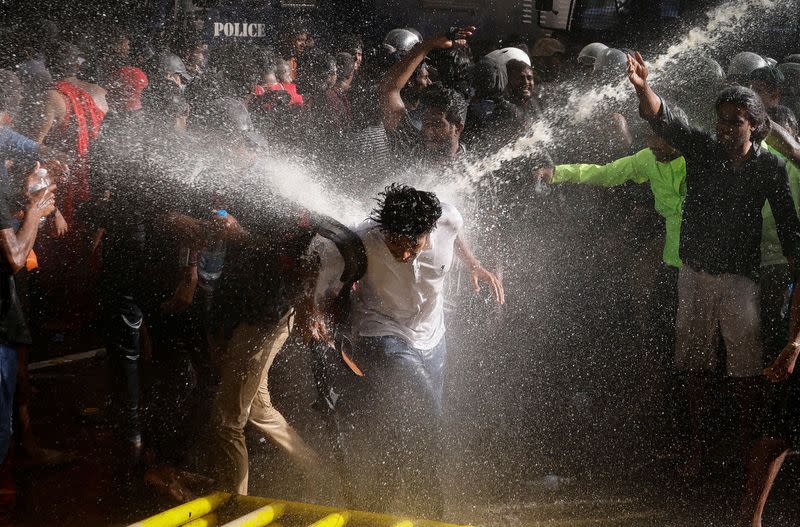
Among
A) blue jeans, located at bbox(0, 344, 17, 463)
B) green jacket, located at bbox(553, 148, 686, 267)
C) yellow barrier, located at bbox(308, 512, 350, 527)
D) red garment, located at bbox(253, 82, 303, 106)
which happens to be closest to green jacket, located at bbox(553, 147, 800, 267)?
green jacket, located at bbox(553, 148, 686, 267)

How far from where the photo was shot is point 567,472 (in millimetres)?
4109

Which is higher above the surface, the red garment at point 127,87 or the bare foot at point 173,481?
the red garment at point 127,87

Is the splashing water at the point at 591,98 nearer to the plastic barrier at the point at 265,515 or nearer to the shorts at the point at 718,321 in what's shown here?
the shorts at the point at 718,321

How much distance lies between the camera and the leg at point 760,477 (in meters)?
3.53

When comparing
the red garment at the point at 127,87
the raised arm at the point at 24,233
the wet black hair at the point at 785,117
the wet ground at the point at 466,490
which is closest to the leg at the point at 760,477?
the wet ground at the point at 466,490

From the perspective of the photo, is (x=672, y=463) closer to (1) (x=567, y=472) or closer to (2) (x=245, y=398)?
(1) (x=567, y=472)

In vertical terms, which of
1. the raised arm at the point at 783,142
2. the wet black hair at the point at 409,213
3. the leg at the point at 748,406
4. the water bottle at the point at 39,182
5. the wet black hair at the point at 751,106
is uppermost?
the wet black hair at the point at 751,106

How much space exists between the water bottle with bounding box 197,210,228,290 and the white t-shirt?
19.9 inches

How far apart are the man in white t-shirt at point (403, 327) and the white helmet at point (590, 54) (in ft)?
11.0

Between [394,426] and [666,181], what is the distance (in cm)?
201

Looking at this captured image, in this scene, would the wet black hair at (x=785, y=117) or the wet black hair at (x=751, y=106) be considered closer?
the wet black hair at (x=751, y=106)

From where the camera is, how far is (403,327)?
343cm

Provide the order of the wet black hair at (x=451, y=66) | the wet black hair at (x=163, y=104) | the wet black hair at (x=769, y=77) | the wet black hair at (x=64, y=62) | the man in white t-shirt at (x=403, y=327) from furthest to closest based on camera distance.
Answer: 1. the wet black hair at (x=451, y=66)
2. the wet black hair at (x=769, y=77)
3. the wet black hair at (x=64, y=62)
4. the wet black hair at (x=163, y=104)
5. the man in white t-shirt at (x=403, y=327)

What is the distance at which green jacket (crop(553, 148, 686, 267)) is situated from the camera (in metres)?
4.09
